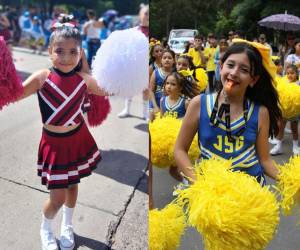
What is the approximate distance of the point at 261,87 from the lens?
102 cm

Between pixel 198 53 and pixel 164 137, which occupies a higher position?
pixel 198 53

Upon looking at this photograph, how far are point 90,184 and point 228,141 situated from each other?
0.40m

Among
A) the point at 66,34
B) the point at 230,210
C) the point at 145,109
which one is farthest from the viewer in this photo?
the point at 145,109

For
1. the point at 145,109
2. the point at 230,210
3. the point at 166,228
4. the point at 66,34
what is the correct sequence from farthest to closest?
the point at 145,109 < the point at 166,228 < the point at 66,34 < the point at 230,210

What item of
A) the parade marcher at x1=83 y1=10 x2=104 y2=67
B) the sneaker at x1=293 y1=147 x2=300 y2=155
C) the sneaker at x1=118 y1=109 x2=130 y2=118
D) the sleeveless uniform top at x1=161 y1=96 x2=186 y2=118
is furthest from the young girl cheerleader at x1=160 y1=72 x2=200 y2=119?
→ the sneaker at x1=293 y1=147 x2=300 y2=155

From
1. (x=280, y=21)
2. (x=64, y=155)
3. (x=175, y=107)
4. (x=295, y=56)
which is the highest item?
(x=280, y=21)

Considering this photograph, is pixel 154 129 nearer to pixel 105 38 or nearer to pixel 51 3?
pixel 105 38

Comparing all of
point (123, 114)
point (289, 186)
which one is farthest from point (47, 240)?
point (289, 186)

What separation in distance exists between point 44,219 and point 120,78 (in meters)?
0.43

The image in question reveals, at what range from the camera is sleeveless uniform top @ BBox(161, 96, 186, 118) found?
1098 millimetres

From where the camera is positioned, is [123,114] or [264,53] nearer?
[264,53]

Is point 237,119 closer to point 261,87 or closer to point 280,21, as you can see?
point 261,87

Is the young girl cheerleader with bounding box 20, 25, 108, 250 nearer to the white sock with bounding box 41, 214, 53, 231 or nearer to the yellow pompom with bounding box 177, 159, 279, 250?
the white sock with bounding box 41, 214, 53, 231

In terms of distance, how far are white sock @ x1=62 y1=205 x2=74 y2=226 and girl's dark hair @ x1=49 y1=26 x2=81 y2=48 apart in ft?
1.43
